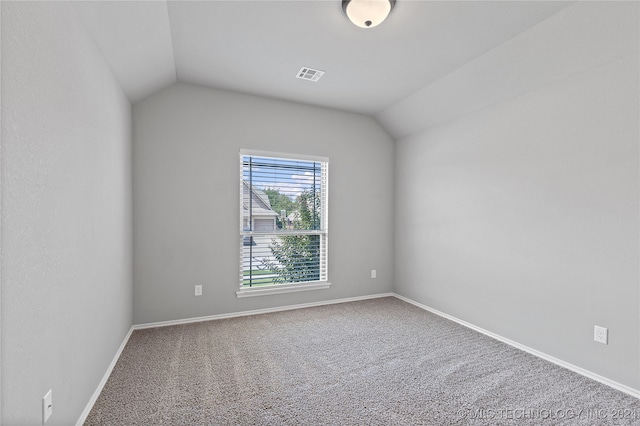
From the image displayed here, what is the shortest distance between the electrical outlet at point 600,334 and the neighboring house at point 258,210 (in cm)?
319

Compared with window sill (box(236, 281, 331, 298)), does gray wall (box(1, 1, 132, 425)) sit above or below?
above

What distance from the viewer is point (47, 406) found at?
1.35 m

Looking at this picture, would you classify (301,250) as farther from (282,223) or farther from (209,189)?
(209,189)

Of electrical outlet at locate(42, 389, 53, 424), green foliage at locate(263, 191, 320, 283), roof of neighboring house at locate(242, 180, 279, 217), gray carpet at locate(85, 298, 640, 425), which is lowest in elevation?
gray carpet at locate(85, 298, 640, 425)

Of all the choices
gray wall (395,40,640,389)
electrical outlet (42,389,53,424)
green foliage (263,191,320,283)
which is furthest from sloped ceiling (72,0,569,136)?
electrical outlet (42,389,53,424)

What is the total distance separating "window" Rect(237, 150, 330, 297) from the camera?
372cm

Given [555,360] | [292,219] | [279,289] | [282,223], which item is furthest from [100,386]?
[555,360]

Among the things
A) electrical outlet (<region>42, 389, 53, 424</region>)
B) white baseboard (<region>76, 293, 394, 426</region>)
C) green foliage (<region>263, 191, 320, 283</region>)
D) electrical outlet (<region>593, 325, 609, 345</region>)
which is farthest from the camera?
green foliage (<region>263, 191, 320, 283</region>)

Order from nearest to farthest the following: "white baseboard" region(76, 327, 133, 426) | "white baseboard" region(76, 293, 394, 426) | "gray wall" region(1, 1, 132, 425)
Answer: "gray wall" region(1, 1, 132, 425)
"white baseboard" region(76, 327, 133, 426)
"white baseboard" region(76, 293, 394, 426)

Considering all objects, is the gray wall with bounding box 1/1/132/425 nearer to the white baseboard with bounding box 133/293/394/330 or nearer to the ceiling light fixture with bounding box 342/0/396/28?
the white baseboard with bounding box 133/293/394/330

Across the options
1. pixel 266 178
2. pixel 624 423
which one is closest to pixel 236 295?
pixel 266 178

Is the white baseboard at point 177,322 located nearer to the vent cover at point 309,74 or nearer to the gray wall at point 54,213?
the gray wall at point 54,213

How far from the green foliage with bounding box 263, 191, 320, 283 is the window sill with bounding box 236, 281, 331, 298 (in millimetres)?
83

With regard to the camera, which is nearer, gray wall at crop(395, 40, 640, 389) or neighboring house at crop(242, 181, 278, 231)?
gray wall at crop(395, 40, 640, 389)
